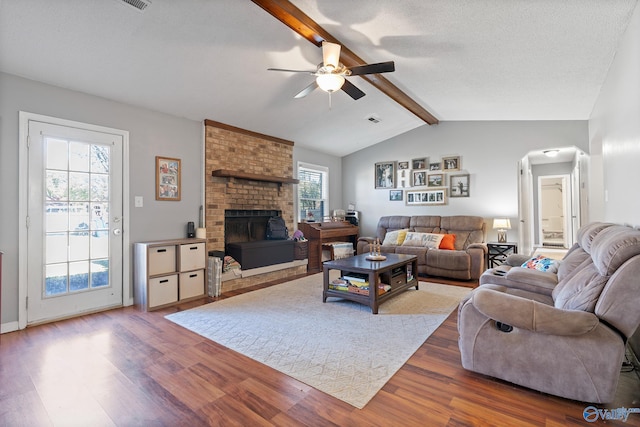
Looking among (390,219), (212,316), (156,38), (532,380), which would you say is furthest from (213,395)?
(390,219)

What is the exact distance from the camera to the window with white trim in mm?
6340

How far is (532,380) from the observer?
1795 millimetres

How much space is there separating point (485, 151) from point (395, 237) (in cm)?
227

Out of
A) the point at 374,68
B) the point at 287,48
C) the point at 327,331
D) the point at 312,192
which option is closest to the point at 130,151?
the point at 287,48

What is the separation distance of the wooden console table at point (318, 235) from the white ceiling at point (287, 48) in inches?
93.7

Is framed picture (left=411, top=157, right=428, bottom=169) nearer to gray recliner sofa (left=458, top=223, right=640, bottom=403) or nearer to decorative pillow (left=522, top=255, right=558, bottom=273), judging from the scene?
decorative pillow (left=522, top=255, right=558, bottom=273)

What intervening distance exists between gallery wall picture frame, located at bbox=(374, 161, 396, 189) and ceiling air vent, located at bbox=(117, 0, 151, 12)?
526 cm

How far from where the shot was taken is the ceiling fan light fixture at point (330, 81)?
285cm

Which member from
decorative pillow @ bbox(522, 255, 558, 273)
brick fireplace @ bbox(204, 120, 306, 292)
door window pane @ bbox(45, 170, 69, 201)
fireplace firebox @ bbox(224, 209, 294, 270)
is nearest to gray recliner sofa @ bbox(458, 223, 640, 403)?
decorative pillow @ bbox(522, 255, 558, 273)

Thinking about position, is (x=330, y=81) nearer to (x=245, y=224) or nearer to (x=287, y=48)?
(x=287, y=48)

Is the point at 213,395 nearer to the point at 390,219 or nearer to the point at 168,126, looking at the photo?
the point at 168,126

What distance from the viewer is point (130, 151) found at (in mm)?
3699

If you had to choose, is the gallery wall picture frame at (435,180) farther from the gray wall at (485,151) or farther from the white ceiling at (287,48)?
the white ceiling at (287,48)

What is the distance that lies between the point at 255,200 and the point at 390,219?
2.84m
